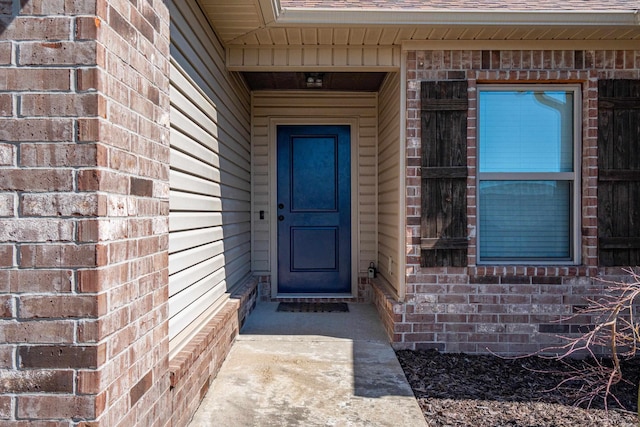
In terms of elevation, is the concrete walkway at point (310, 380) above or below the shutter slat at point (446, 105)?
below

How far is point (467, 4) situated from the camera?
349 centimetres

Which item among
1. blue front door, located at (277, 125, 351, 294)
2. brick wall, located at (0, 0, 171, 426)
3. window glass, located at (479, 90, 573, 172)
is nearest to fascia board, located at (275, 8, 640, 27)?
window glass, located at (479, 90, 573, 172)

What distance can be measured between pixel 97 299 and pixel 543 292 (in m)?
3.33

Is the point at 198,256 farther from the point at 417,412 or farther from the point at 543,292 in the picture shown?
the point at 543,292

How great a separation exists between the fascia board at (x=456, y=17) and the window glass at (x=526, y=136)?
1.99 ft

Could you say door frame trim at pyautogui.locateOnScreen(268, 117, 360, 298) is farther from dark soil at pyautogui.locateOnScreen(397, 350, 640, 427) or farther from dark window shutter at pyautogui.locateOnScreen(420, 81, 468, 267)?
dark soil at pyautogui.locateOnScreen(397, 350, 640, 427)

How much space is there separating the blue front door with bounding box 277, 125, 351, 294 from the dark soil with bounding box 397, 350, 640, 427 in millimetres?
1734

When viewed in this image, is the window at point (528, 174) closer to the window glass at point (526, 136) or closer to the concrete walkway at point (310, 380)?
the window glass at point (526, 136)

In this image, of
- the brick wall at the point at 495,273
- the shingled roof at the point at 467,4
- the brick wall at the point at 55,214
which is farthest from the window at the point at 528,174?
the brick wall at the point at 55,214

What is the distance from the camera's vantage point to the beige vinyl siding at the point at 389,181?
393 cm

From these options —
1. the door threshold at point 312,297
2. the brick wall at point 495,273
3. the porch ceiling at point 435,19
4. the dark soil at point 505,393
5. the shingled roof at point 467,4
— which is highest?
the shingled roof at point 467,4

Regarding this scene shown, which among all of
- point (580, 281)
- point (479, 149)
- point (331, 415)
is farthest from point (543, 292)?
point (331, 415)

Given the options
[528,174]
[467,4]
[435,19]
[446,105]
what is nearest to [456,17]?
[435,19]

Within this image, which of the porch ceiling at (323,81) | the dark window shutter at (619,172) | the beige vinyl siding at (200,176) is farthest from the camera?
the porch ceiling at (323,81)
